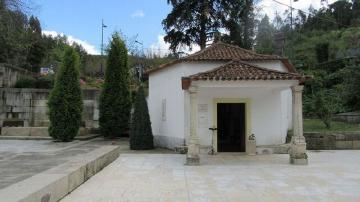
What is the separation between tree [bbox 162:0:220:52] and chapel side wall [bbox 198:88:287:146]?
43.5 ft

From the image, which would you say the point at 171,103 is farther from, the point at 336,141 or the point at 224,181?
the point at 224,181

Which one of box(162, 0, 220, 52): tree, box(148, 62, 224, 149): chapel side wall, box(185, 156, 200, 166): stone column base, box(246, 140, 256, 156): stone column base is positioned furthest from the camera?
box(162, 0, 220, 52): tree

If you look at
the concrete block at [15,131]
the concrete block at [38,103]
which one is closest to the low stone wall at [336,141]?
the concrete block at [15,131]

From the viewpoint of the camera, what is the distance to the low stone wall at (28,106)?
75.1 feet

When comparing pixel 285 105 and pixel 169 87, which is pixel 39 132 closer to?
pixel 169 87

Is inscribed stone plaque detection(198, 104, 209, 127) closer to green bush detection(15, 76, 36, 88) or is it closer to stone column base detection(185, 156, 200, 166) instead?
stone column base detection(185, 156, 200, 166)

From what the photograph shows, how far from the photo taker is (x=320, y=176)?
998 centimetres

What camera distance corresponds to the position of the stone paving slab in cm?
764

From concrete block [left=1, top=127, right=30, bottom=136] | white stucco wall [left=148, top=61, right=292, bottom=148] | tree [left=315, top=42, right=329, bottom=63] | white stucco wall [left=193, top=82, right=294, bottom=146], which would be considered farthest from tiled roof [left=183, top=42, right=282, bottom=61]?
tree [left=315, top=42, right=329, bottom=63]

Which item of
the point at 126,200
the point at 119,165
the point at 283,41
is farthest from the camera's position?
the point at 283,41

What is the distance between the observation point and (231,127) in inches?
631

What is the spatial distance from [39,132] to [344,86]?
16.5 metres

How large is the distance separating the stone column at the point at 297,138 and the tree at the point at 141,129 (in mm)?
6718

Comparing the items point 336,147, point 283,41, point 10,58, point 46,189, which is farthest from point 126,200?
point 283,41
